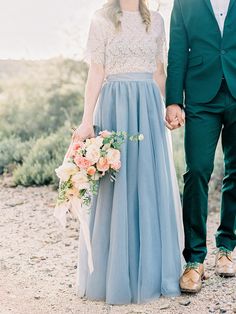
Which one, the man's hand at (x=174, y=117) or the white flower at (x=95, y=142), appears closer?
the white flower at (x=95, y=142)

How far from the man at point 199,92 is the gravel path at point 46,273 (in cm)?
19

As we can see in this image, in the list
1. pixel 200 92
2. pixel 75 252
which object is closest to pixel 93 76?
pixel 200 92

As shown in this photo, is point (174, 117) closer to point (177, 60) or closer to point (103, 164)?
point (177, 60)

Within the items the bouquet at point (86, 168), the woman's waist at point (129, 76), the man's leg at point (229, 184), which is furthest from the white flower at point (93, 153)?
the man's leg at point (229, 184)

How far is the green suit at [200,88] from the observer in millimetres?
3926

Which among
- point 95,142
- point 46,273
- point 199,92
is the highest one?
point 199,92

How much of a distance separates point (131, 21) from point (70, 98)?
693cm

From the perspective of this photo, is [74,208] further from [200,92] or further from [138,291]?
[200,92]

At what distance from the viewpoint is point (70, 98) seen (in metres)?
10.8

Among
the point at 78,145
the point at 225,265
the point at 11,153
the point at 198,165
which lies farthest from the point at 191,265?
the point at 11,153

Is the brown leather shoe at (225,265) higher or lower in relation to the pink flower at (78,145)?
lower

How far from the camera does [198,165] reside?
3984 mm

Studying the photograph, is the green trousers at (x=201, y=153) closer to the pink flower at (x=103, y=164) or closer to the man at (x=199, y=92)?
the man at (x=199, y=92)

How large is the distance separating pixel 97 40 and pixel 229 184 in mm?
1311
